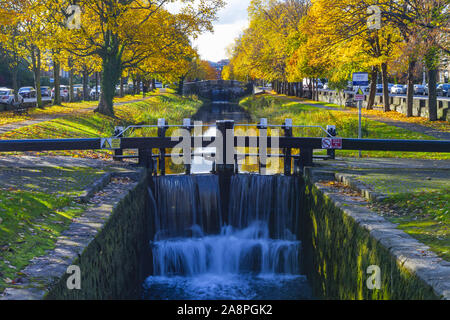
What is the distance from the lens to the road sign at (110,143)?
1457 cm

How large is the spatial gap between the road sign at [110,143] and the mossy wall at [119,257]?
138 cm

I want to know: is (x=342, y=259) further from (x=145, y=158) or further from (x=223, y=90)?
(x=223, y=90)

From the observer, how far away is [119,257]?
33.9 feet

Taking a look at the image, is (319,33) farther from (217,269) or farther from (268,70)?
(268,70)

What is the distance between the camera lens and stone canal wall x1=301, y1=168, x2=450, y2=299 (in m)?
6.63

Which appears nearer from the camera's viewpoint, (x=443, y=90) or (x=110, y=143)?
(x=110, y=143)

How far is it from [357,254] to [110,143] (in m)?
8.43

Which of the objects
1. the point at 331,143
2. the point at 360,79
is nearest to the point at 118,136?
the point at 331,143

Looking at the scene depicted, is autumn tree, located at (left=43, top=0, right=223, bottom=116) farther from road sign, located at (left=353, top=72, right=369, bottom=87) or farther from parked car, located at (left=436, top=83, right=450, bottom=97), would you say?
parked car, located at (left=436, top=83, right=450, bottom=97)

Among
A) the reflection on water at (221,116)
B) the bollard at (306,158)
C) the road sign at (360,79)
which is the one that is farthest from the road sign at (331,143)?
the reflection on water at (221,116)

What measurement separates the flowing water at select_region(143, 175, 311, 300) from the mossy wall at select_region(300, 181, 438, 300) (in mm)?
740

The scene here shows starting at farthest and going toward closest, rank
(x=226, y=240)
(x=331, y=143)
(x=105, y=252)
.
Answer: (x=331, y=143), (x=226, y=240), (x=105, y=252)

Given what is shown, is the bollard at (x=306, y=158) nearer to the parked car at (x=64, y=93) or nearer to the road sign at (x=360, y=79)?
the road sign at (x=360, y=79)

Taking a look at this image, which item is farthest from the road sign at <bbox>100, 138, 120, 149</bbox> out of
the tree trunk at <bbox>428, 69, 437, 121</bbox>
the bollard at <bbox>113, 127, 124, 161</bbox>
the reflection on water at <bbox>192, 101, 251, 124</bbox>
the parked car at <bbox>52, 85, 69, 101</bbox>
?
the parked car at <bbox>52, 85, 69, 101</bbox>
